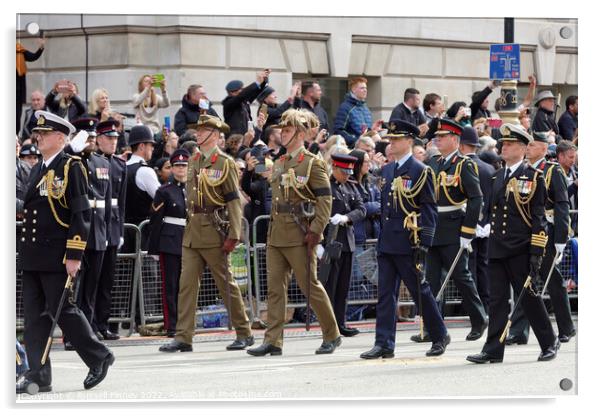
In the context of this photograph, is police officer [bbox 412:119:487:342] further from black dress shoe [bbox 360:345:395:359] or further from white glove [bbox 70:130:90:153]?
white glove [bbox 70:130:90:153]

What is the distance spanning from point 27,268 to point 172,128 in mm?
4637

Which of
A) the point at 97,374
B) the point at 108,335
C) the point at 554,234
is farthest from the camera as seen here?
the point at 108,335

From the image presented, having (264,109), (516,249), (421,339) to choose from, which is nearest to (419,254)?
(516,249)

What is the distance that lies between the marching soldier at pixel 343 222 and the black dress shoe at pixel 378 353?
1957 millimetres

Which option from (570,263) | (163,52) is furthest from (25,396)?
(570,263)

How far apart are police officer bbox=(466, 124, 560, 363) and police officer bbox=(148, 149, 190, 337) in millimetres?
3377

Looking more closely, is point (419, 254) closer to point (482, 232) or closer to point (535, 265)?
point (535, 265)

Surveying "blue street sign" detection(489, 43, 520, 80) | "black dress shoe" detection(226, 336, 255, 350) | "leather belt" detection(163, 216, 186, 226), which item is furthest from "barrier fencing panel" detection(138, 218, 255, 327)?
"blue street sign" detection(489, 43, 520, 80)

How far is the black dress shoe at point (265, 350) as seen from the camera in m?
13.7

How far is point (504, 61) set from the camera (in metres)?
14.5

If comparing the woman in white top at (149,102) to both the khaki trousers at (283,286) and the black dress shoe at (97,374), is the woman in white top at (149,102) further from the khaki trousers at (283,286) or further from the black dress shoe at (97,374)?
the black dress shoe at (97,374)

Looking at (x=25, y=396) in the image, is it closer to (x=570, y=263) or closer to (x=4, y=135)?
(x=4, y=135)

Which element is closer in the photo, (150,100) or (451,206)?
(150,100)

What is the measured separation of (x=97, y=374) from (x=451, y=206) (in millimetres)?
4570
